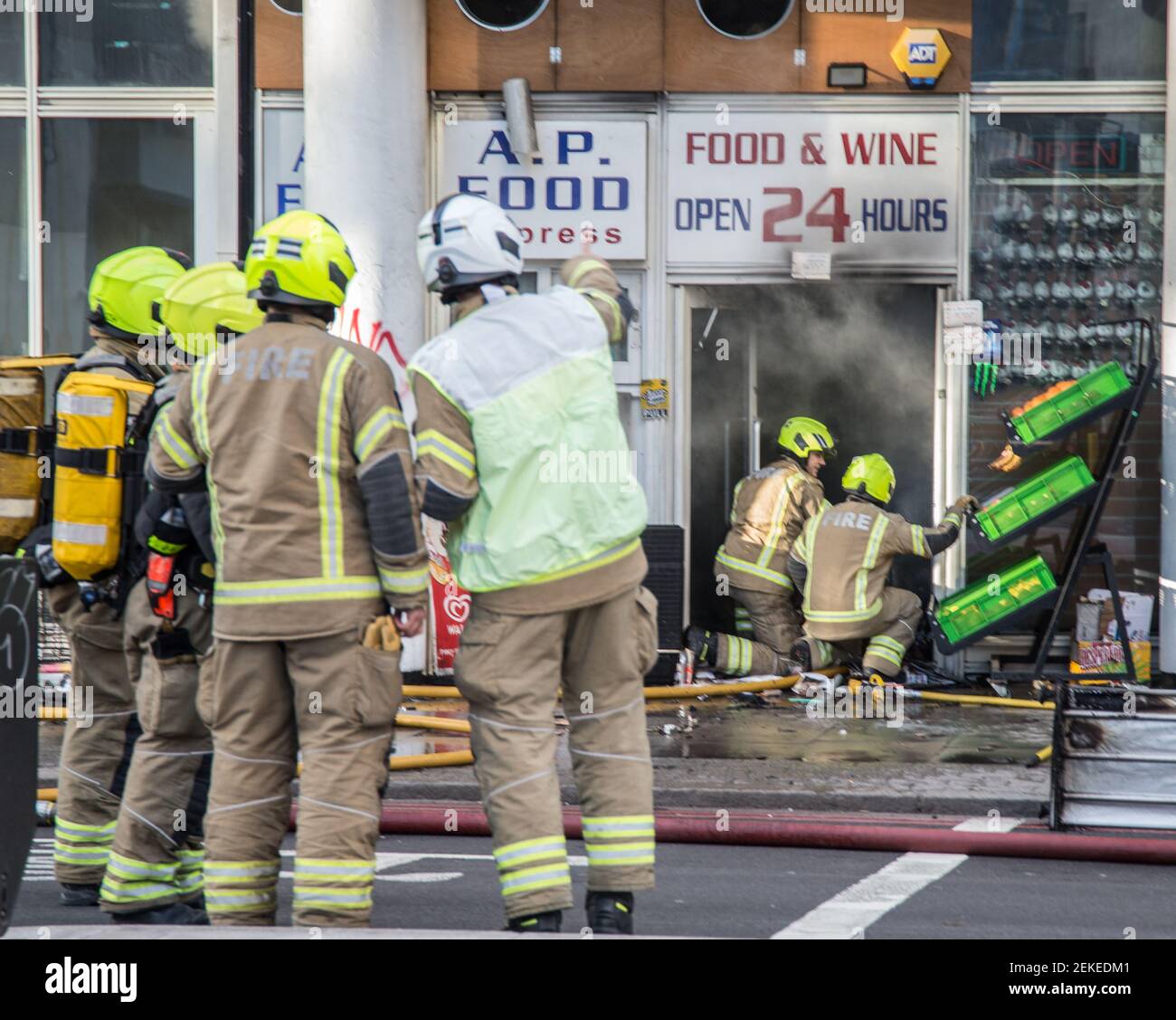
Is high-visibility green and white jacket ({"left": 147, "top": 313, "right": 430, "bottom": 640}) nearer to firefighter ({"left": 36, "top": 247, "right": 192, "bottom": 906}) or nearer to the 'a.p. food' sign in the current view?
firefighter ({"left": 36, "top": 247, "right": 192, "bottom": 906})

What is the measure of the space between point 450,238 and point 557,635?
44.7 inches

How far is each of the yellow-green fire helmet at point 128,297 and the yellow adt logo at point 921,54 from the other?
20.2 feet

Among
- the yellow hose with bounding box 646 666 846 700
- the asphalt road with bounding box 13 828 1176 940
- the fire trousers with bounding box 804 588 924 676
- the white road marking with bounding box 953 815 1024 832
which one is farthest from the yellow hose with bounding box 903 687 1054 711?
the asphalt road with bounding box 13 828 1176 940

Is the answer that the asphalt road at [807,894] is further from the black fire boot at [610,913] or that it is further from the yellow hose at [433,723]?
the yellow hose at [433,723]

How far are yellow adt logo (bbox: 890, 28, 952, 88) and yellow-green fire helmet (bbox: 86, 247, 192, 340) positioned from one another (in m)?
6.14

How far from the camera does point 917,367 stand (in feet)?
37.1

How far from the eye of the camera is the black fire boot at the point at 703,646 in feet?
35.4

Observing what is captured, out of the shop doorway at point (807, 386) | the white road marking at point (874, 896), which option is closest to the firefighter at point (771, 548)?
the shop doorway at point (807, 386)

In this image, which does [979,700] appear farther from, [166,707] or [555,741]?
[166,707]

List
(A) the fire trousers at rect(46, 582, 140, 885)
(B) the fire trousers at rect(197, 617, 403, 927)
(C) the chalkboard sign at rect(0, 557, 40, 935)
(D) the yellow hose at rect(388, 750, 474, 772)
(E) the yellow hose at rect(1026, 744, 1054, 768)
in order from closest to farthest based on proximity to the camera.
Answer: (C) the chalkboard sign at rect(0, 557, 40, 935) → (B) the fire trousers at rect(197, 617, 403, 927) → (A) the fire trousers at rect(46, 582, 140, 885) → (D) the yellow hose at rect(388, 750, 474, 772) → (E) the yellow hose at rect(1026, 744, 1054, 768)

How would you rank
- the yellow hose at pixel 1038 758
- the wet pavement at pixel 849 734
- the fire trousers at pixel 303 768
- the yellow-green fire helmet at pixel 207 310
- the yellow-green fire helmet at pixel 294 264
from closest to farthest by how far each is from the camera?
the fire trousers at pixel 303 768 → the yellow-green fire helmet at pixel 294 264 → the yellow-green fire helmet at pixel 207 310 → the yellow hose at pixel 1038 758 → the wet pavement at pixel 849 734

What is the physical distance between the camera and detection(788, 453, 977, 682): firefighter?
33.8ft

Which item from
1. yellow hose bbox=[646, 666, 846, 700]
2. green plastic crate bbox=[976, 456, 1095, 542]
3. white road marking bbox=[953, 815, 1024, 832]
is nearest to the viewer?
→ white road marking bbox=[953, 815, 1024, 832]

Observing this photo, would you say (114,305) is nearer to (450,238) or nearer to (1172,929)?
(450,238)
